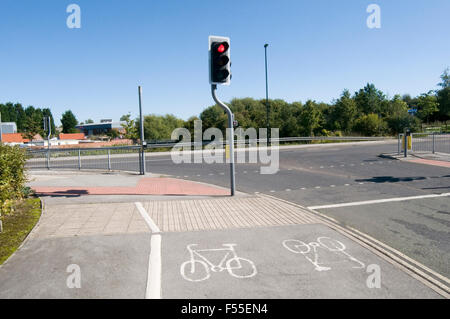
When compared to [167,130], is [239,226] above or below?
below

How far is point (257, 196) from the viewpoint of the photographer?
9258 mm

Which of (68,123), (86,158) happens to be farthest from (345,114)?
(68,123)

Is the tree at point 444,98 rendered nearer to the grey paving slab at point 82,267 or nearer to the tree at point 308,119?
the tree at point 308,119

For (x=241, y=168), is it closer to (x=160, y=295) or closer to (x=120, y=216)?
(x=120, y=216)

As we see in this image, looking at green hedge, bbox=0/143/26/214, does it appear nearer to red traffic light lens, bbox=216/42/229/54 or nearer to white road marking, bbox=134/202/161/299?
→ white road marking, bbox=134/202/161/299

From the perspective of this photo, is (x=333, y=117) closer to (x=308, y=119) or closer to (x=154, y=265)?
(x=308, y=119)

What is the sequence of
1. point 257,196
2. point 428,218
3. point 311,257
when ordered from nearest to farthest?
point 311,257
point 428,218
point 257,196

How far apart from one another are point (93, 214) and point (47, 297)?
372 cm

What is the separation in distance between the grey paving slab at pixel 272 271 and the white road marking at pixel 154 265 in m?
0.08

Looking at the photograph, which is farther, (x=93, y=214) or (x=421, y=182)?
(x=421, y=182)

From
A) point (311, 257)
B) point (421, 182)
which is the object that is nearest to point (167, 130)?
point (421, 182)

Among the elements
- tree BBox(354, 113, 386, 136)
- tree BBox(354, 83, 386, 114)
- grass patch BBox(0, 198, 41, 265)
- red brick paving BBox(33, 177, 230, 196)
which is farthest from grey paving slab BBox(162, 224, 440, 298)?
tree BBox(354, 83, 386, 114)

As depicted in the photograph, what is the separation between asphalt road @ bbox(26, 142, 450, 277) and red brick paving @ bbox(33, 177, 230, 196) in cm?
121

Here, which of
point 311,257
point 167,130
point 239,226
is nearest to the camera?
point 311,257
